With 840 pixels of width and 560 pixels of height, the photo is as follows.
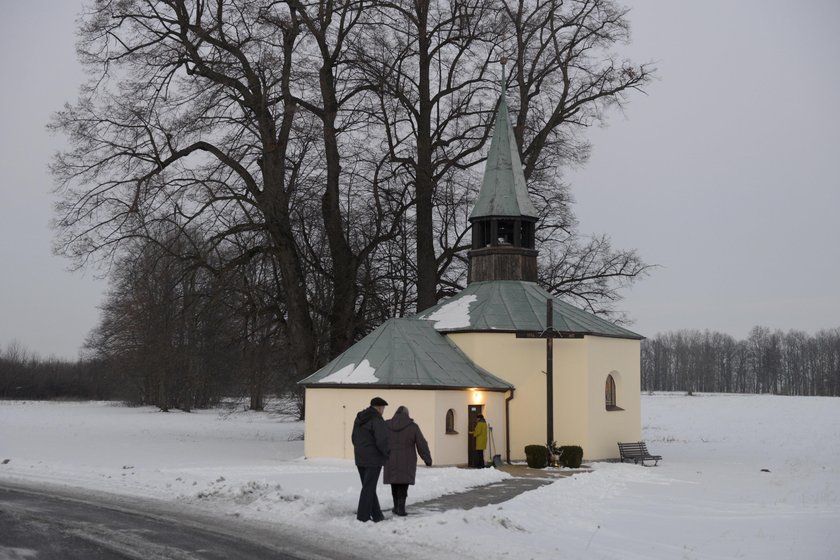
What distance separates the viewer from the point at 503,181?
30.4 meters

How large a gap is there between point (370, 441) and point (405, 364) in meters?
11.4

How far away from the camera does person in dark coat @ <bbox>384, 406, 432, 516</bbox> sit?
1324 centimetres

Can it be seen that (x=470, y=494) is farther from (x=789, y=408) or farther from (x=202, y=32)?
(x=789, y=408)

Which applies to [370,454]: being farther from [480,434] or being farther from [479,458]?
[479,458]

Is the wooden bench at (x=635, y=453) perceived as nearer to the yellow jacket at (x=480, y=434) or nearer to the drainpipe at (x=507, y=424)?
the drainpipe at (x=507, y=424)

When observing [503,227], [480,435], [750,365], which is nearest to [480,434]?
[480,435]

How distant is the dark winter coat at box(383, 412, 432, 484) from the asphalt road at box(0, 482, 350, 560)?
1950 millimetres

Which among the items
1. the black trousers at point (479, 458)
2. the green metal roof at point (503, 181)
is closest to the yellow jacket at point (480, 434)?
the black trousers at point (479, 458)

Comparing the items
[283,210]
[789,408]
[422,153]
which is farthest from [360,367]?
[789,408]

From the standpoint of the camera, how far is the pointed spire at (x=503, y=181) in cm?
2980

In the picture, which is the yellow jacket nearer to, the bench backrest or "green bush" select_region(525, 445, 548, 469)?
"green bush" select_region(525, 445, 548, 469)

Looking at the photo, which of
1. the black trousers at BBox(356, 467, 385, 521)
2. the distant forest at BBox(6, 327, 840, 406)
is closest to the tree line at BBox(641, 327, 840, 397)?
the distant forest at BBox(6, 327, 840, 406)

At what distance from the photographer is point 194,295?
93.6 ft

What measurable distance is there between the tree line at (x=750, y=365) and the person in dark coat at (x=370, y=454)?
101 metres
